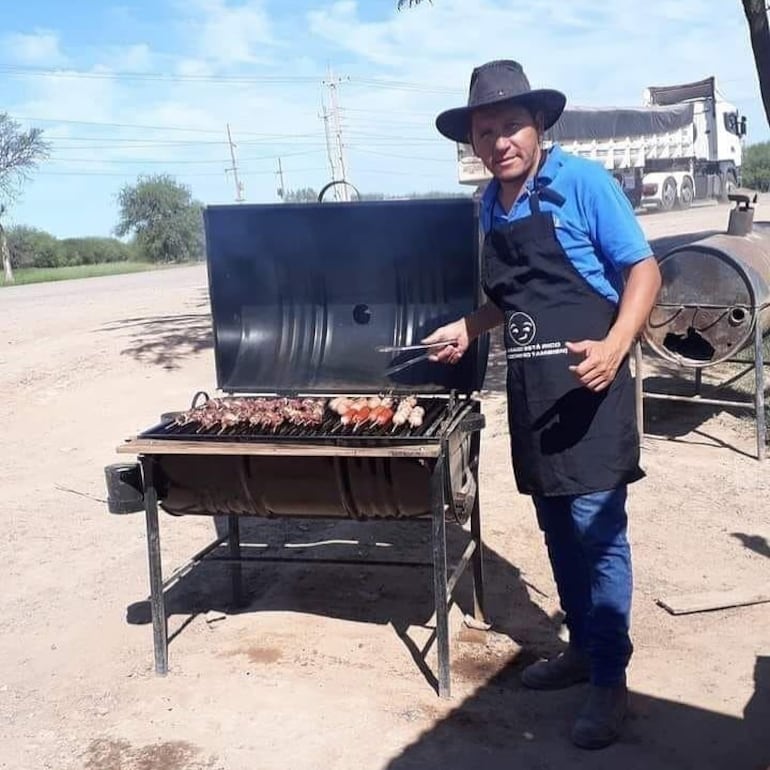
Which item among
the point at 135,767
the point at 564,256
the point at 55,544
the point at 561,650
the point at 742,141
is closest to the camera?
the point at 564,256

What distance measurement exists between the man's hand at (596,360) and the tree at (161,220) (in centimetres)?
4681

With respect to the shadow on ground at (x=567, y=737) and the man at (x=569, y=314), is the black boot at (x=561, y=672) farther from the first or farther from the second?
the man at (x=569, y=314)

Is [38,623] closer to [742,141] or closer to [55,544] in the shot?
[55,544]

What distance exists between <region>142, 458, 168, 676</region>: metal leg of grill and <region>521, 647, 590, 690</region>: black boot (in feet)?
4.79

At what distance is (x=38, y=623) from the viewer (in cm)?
441

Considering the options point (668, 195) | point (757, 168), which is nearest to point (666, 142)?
point (668, 195)

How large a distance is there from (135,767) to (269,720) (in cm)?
50

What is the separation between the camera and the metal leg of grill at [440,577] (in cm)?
329

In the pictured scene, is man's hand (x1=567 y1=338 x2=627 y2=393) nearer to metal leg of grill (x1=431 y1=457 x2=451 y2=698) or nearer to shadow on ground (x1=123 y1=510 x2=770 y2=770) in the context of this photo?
metal leg of grill (x1=431 y1=457 x2=451 y2=698)

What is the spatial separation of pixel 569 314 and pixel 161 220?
166ft

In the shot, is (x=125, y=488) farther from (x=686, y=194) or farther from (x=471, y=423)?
(x=686, y=194)

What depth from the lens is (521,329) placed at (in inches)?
121

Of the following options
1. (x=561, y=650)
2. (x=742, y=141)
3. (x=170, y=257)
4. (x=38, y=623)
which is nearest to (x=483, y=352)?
(x=561, y=650)

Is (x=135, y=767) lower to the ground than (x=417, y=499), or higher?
lower
